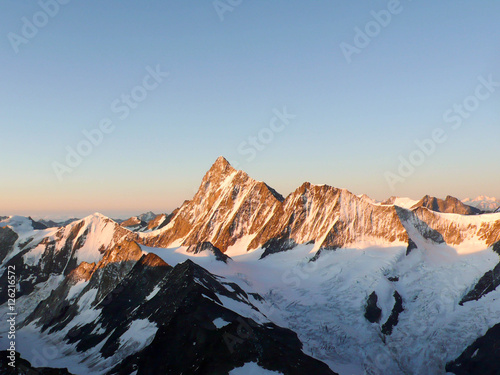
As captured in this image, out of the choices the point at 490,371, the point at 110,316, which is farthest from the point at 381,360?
the point at 110,316

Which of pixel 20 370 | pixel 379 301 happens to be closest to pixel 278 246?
pixel 379 301

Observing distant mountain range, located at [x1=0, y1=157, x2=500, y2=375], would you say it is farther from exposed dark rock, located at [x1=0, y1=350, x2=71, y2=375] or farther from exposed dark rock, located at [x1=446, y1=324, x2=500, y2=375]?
exposed dark rock, located at [x1=0, y1=350, x2=71, y2=375]

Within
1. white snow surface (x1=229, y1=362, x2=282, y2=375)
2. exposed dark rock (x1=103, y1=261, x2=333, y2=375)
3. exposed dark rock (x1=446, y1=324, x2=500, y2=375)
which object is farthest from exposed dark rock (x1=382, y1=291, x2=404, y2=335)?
white snow surface (x1=229, y1=362, x2=282, y2=375)

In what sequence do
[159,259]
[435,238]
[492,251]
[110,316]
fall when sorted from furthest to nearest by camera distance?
[435,238], [492,251], [159,259], [110,316]

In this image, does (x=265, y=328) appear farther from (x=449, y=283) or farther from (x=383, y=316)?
(x=449, y=283)

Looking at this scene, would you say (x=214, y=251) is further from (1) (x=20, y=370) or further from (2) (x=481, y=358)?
(2) (x=481, y=358)
